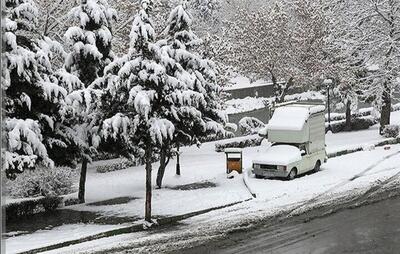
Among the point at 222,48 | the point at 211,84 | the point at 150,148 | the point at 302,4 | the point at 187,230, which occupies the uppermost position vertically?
the point at 302,4

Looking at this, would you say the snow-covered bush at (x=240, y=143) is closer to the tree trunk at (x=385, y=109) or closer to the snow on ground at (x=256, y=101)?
the tree trunk at (x=385, y=109)

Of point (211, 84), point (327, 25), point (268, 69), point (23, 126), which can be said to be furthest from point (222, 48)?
point (23, 126)

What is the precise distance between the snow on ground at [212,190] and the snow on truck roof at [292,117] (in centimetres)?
219

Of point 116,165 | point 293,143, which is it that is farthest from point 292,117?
point 116,165

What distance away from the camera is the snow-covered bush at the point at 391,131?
33.2m

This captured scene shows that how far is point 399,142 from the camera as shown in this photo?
105 feet

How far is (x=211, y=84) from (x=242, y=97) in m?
39.6

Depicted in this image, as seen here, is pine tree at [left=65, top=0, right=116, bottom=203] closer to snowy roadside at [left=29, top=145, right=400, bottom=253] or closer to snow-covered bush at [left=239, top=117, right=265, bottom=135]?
snowy roadside at [left=29, top=145, right=400, bottom=253]

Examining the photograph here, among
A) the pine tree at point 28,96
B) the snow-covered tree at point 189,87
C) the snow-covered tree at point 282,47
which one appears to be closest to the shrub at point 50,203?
the pine tree at point 28,96

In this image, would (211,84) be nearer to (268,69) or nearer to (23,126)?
(23,126)

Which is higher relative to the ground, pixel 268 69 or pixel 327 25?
pixel 327 25

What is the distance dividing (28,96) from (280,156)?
10.7 meters

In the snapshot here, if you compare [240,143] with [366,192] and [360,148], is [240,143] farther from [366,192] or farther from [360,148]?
[366,192]

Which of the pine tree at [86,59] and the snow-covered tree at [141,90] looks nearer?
the snow-covered tree at [141,90]
